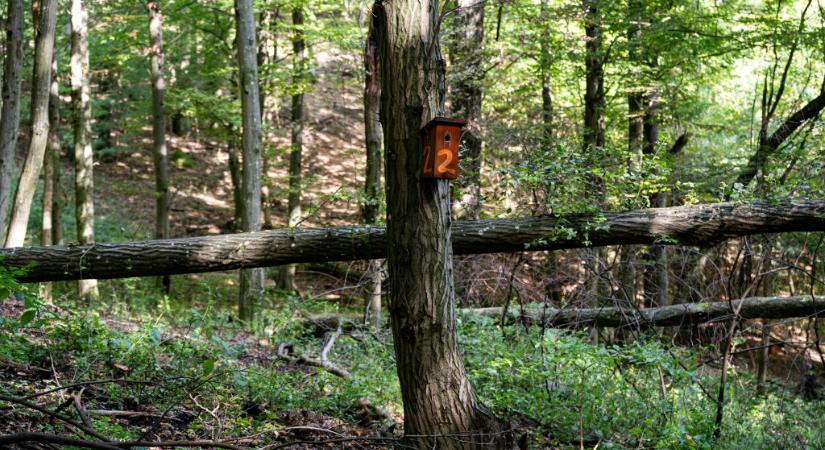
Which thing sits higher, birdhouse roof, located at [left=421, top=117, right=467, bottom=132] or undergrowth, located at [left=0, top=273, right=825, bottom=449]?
birdhouse roof, located at [left=421, top=117, right=467, bottom=132]

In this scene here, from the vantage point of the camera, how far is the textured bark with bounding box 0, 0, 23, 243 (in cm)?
776

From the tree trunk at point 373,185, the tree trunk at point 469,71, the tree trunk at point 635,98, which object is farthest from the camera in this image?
the tree trunk at point 635,98

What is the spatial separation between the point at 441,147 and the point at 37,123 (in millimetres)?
6630

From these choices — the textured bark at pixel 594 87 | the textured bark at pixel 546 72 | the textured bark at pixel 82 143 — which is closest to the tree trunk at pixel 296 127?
the textured bark at pixel 82 143

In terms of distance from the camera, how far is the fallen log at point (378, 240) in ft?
21.2

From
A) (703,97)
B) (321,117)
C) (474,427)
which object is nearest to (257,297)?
(474,427)

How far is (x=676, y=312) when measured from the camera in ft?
30.2

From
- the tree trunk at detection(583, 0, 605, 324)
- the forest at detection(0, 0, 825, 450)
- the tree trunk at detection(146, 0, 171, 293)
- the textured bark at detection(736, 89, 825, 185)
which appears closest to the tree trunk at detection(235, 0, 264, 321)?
the forest at detection(0, 0, 825, 450)

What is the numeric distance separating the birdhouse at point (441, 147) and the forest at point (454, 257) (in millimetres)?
15

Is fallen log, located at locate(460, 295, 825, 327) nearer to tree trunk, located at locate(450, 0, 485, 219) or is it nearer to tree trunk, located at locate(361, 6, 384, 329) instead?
tree trunk, located at locate(361, 6, 384, 329)

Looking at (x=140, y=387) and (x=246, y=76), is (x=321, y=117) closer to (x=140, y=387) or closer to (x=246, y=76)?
(x=246, y=76)

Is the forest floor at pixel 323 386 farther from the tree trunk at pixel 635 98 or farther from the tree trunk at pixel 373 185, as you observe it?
the tree trunk at pixel 635 98

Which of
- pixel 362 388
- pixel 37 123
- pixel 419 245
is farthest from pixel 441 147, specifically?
pixel 37 123

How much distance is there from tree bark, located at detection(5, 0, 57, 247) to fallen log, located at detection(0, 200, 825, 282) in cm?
225
